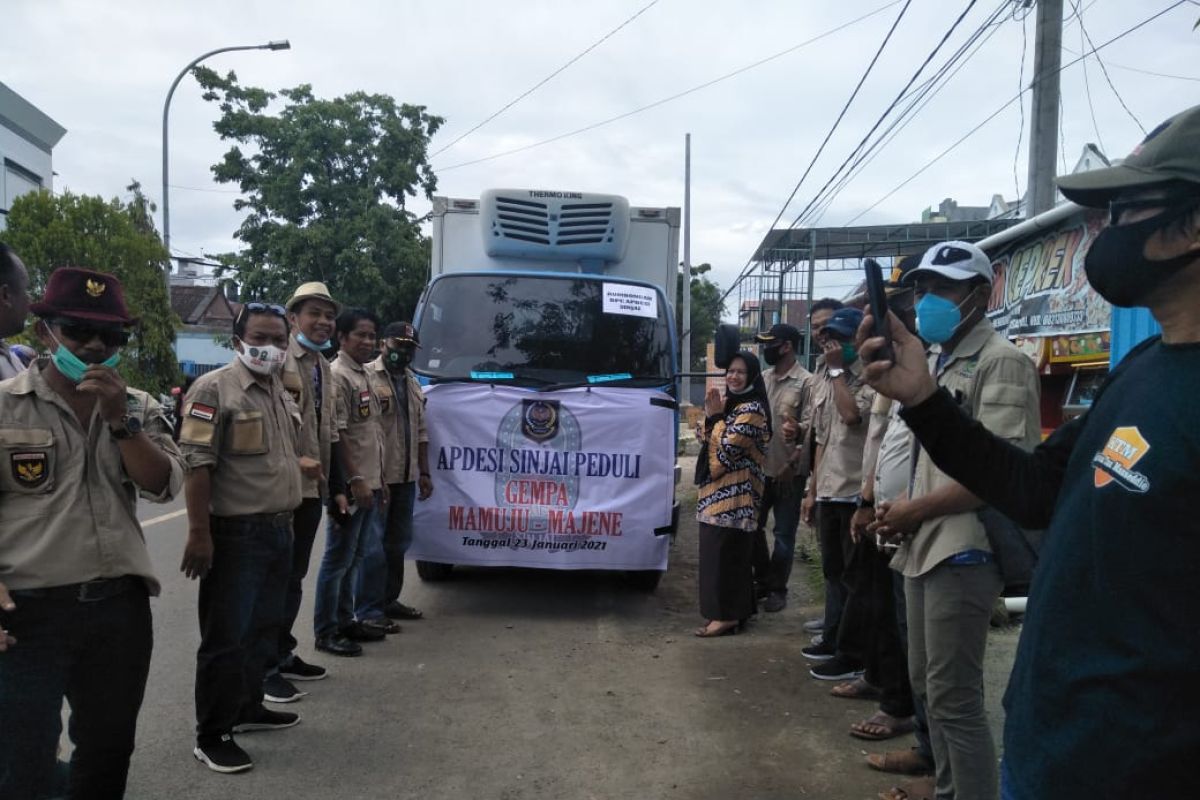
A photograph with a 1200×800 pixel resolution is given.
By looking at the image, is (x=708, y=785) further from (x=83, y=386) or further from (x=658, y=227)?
(x=658, y=227)

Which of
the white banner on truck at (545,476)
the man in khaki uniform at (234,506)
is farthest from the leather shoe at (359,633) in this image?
the man in khaki uniform at (234,506)

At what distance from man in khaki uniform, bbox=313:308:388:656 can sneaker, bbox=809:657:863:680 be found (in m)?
2.65

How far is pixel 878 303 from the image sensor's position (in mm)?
1828

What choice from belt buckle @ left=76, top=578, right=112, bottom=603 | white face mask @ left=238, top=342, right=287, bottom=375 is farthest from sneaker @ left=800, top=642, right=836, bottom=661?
belt buckle @ left=76, top=578, right=112, bottom=603

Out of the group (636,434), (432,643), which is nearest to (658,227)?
(636,434)

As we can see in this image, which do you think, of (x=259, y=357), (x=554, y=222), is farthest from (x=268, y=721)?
(x=554, y=222)

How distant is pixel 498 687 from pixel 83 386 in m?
2.90

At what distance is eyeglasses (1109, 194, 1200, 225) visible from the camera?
150 cm

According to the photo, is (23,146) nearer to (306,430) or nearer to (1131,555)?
(306,430)

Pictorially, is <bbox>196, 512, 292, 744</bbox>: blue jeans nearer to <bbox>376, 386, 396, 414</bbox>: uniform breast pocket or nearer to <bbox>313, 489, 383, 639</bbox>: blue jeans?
<bbox>313, 489, 383, 639</bbox>: blue jeans

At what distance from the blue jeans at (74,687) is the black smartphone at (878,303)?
231 centimetres

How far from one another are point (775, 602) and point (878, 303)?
4987 mm

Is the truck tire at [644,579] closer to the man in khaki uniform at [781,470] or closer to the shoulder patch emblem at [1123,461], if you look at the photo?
the man in khaki uniform at [781,470]

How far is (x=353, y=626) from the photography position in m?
5.47
